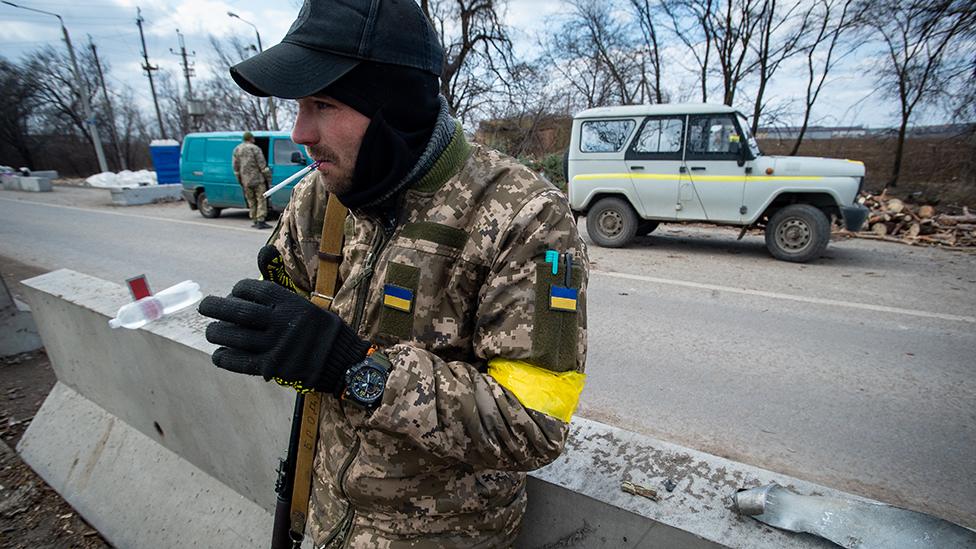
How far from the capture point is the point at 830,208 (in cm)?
692

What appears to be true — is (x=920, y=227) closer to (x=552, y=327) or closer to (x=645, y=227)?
(x=645, y=227)

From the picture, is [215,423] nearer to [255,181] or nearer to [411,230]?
[411,230]

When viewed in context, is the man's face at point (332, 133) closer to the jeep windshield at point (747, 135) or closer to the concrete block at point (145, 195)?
the jeep windshield at point (747, 135)

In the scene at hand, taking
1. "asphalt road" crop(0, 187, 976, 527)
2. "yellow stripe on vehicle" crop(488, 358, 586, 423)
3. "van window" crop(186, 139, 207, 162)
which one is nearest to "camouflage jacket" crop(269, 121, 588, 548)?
"yellow stripe on vehicle" crop(488, 358, 586, 423)

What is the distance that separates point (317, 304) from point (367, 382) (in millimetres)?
411

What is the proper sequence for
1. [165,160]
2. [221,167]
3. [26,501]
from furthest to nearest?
1. [165,160]
2. [221,167]
3. [26,501]

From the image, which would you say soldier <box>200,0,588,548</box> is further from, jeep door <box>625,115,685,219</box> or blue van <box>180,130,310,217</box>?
blue van <box>180,130,310,217</box>

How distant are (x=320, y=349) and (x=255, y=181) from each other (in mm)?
10750

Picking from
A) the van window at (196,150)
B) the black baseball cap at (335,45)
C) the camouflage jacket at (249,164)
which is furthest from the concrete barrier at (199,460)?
the van window at (196,150)

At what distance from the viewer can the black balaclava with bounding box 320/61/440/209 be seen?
1040 millimetres

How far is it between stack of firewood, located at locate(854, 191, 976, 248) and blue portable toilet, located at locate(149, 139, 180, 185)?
2328 cm

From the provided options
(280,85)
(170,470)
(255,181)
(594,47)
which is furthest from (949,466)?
(594,47)

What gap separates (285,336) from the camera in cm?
95

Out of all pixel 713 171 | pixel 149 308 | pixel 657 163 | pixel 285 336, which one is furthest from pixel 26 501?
pixel 713 171
